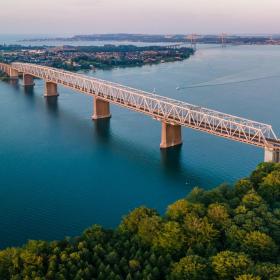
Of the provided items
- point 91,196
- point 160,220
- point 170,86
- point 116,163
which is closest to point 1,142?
point 116,163

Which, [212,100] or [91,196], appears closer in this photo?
[91,196]

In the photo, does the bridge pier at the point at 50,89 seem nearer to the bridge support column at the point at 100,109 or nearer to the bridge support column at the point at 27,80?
the bridge support column at the point at 27,80

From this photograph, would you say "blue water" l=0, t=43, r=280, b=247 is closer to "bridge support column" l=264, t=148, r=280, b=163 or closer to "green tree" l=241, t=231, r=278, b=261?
"bridge support column" l=264, t=148, r=280, b=163

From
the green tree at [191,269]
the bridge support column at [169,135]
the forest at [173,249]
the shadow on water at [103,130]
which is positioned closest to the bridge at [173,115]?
the bridge support column at [169,135]

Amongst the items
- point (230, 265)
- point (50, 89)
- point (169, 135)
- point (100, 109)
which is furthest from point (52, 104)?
point (230, 265)

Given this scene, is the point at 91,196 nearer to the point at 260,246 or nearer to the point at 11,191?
the point at 11,191

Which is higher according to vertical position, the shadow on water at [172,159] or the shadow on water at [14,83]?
the shadow on water at [14,83]

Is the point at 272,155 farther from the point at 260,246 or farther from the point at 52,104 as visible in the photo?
the point at 52,104
